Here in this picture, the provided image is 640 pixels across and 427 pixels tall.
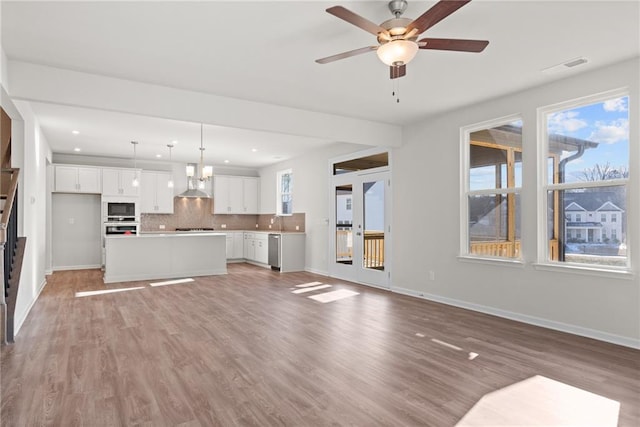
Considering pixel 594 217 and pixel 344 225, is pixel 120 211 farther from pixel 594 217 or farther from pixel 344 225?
pixel 594 217

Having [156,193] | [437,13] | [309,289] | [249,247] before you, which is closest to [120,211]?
[156,193]

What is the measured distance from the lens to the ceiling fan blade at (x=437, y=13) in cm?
214

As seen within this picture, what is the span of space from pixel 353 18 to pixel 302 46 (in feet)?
3.80

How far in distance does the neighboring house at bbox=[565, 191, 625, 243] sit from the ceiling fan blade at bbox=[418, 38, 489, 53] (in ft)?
7.85

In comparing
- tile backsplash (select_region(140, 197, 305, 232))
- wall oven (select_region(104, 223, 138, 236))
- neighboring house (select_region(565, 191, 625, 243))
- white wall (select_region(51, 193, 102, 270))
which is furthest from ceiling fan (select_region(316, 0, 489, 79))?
white wall (select_region(51, 193, 102, 270))

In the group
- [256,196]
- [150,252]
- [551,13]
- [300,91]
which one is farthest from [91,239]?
[551,13]

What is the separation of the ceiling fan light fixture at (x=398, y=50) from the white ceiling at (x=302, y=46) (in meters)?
0.36

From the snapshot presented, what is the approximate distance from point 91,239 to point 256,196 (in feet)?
14.1

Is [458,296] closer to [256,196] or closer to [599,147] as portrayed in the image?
[599,147]

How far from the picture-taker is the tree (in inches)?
148

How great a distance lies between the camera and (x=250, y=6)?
2.72 meters

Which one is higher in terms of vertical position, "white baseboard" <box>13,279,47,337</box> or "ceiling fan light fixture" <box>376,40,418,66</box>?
"ceiling fan light fixture" <box>376,40,418,66</box>

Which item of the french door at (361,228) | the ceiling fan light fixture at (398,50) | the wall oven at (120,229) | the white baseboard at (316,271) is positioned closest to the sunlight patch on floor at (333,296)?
the french door at (361,228)

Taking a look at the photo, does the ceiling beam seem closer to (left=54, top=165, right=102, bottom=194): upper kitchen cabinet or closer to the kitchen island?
the kitchen island
